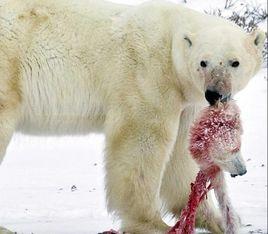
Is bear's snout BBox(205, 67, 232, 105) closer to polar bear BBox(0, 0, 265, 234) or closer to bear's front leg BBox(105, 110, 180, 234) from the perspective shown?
polar bear BBox(0, 0, 265, 234)

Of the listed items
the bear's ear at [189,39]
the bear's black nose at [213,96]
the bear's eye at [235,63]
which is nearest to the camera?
the bear's black nose at [213,96]

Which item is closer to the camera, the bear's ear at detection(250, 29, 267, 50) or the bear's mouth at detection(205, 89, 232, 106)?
the bear's mouth at detection(205, 89, 232, 106)

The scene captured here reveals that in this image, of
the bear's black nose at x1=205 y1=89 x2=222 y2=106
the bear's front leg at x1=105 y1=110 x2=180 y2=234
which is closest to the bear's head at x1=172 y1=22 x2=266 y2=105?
the bear's black nose at x1=205 y1=89 x2=222 y2=106

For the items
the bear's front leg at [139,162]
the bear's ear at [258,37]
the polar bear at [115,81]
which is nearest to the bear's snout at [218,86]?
the polar bear at [115,81]

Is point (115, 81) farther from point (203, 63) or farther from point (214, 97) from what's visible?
point (214, 97)

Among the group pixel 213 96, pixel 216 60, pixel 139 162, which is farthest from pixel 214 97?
pixel 139 162

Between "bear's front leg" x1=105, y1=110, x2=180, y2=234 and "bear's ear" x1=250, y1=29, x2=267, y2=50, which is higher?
"bear's ear" x1=250, y1=29, x2=267, y2=50

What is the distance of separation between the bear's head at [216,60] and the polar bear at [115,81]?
0.01m

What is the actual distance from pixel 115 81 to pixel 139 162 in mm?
495

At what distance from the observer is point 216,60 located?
408 cm

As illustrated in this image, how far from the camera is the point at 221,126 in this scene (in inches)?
155

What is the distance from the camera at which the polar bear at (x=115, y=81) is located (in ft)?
14.6

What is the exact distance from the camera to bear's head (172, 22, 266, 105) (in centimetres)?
402

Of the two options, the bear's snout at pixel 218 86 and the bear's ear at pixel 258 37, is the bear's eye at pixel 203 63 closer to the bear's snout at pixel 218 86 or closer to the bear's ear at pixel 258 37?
the bear's snout at pixel 218 86
